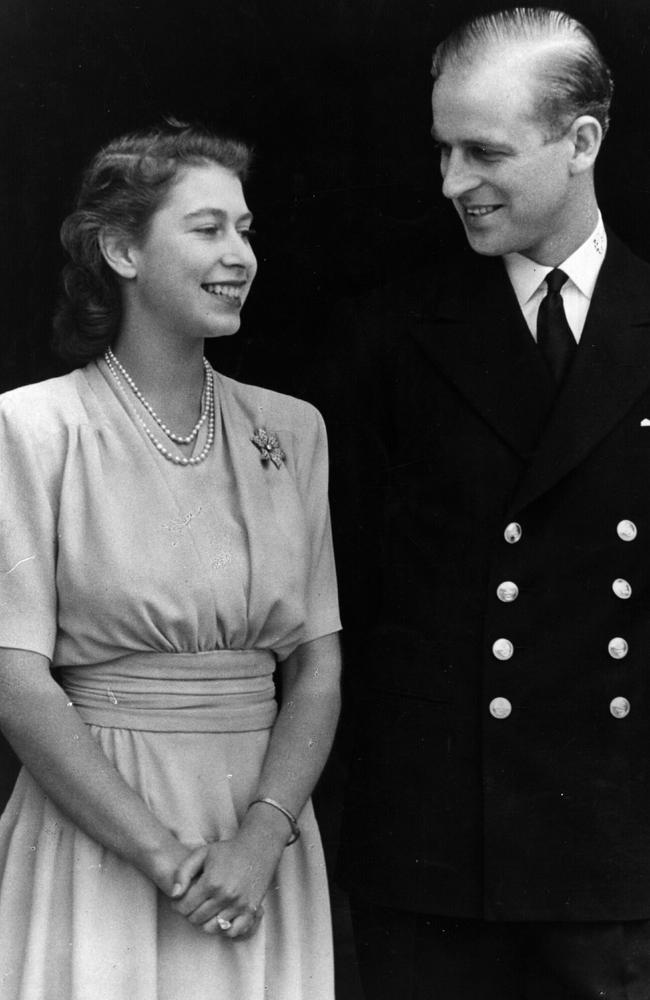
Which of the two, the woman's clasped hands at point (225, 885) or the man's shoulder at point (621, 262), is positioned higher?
the man's shoulder at point (621, 262)

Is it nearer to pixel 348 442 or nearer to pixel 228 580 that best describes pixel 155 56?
pixel 348 442

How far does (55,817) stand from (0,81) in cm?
141

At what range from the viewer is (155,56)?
281 cm

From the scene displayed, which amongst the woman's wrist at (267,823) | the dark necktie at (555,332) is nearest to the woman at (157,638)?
the woman's wrist at (267,823)

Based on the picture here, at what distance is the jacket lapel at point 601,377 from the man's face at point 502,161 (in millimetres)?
127

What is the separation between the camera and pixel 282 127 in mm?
2875

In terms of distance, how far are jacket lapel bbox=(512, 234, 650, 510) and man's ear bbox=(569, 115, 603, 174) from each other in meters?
0.15

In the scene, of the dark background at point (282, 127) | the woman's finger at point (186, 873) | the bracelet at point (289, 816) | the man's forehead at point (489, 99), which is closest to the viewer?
the woman's finger at point (186, 873)

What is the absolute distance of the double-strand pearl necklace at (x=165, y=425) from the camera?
2.33 m

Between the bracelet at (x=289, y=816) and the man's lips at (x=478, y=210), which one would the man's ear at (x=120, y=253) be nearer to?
the man's lips at (x=478, y=210)

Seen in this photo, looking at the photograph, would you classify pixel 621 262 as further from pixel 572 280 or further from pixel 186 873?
pixel 186 873

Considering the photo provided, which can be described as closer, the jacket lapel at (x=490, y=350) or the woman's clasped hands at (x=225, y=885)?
the woman's clasped hands at (x=225, y=885)

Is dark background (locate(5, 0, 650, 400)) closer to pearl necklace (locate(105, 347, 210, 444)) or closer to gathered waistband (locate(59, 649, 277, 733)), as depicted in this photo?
pearl necklace (locate(105, 347, 210, 444))

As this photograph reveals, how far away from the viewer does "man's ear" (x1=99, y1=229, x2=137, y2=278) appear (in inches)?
92.9
